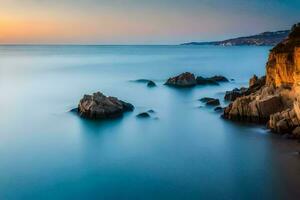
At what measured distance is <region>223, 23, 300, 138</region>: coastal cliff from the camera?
92.6 feet

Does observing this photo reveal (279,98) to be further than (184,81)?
No

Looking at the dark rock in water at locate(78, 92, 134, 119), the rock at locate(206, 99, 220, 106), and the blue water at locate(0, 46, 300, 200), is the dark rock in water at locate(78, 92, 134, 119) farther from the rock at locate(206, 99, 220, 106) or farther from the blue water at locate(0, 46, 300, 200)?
the rock at locate(206, 99, 220, 106)

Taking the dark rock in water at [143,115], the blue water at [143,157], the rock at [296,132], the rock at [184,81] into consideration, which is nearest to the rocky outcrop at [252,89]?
the blue water at [143,157]

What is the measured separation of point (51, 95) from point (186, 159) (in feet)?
100

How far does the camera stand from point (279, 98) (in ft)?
102

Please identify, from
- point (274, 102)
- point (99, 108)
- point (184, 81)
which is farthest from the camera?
point (184, 81)

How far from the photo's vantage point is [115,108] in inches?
1433

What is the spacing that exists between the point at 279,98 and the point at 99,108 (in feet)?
45.1

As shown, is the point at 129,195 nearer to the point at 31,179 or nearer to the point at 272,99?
the point at 31,179

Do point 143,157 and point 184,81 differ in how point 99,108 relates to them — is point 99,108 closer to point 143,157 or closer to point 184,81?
point 143,157

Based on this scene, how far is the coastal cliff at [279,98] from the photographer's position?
28.2 m

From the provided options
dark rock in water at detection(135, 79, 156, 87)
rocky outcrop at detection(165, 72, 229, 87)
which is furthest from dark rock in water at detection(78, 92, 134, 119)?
dark rock in water at detection(135, 79, 156, 87)

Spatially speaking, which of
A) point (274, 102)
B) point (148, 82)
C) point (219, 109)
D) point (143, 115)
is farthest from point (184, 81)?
point (274, 102)

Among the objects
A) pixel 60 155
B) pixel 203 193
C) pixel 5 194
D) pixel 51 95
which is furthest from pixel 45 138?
pixel 51 95
